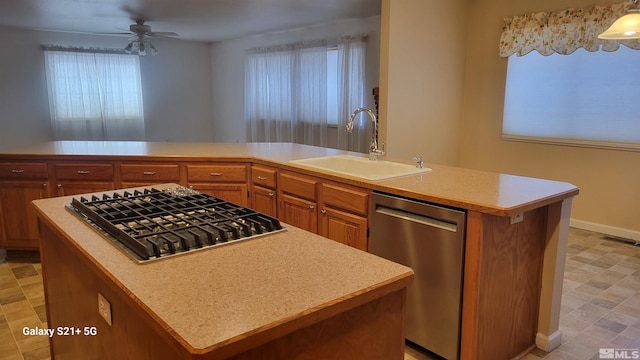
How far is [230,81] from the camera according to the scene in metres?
8.62

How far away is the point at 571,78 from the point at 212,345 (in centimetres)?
465

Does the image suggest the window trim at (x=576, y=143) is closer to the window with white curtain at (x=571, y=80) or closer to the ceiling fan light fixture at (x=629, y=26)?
the window with white curtain at (x=571, y=80)

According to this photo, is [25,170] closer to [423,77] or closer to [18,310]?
[18,310]

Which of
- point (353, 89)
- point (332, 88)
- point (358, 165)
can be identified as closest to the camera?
point (358, 165)

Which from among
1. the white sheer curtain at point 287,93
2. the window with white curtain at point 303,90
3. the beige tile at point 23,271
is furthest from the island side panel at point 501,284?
the white sheer curtain at point 287,93

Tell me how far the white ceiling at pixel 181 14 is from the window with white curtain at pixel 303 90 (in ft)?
1.46

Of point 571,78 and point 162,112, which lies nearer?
point 571,78

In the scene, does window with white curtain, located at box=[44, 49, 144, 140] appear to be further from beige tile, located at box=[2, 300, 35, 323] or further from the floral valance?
the floral valance

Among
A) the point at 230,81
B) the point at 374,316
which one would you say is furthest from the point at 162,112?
the point at 374,316

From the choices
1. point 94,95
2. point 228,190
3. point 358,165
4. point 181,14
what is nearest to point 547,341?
point 358,165

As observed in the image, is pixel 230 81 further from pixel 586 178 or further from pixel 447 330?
pixel 447 330

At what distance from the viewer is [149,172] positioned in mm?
3404

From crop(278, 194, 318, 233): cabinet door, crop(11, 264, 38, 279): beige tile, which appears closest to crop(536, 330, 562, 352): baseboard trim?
crop(278, 194, 318, 233): cabinet door

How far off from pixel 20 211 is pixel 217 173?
62.4 inches
